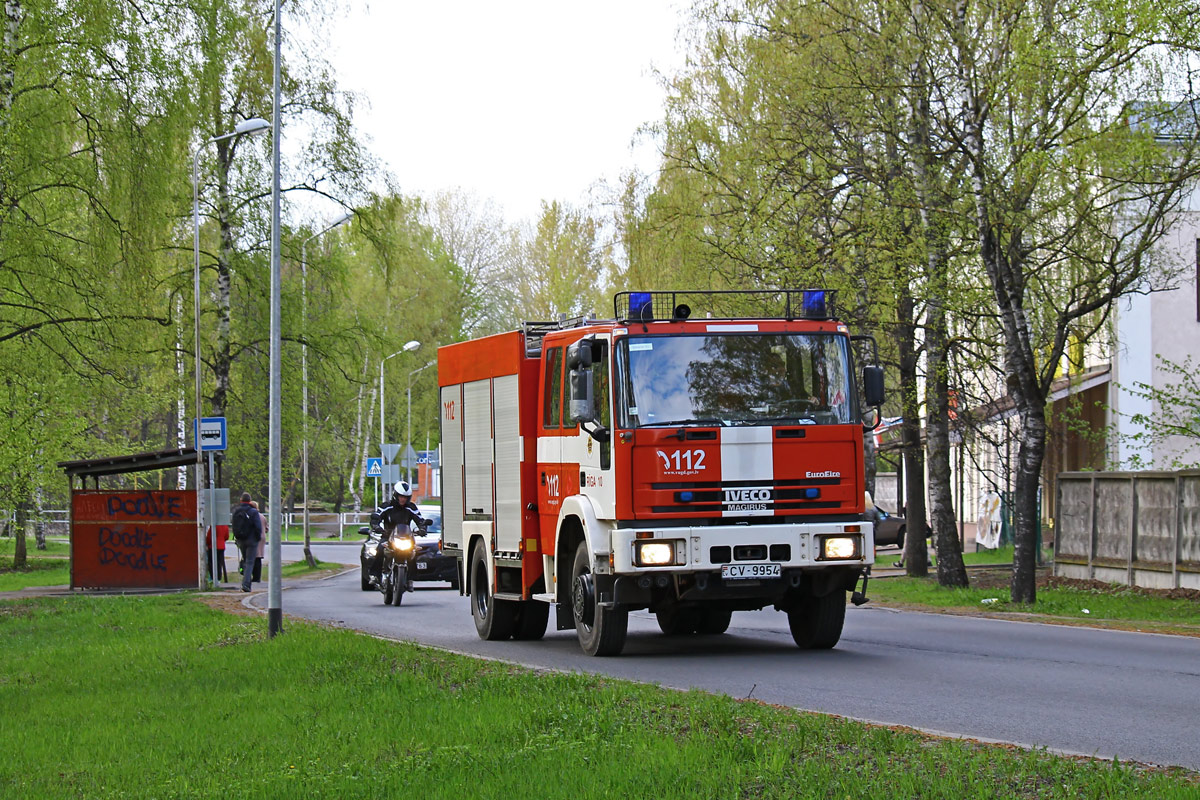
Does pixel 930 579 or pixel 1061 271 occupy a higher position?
pixel 1061 271

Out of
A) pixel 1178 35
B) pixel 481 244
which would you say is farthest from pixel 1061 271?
pixel 481 244

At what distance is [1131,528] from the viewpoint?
2447 centimetres

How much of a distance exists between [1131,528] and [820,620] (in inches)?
446

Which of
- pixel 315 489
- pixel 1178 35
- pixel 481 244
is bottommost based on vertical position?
pixel 315 489

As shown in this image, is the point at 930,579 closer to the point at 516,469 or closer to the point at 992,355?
the point at 992,355

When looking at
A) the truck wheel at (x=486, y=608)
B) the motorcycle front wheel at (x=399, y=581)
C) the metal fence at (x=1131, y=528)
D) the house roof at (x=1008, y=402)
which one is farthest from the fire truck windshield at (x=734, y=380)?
the house roof at (x=1008, y=402)

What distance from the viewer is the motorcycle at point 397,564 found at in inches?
977

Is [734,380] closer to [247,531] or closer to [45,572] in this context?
[247,531]

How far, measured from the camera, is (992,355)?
2623 centimetres

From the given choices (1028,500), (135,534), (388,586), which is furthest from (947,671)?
(135,534)

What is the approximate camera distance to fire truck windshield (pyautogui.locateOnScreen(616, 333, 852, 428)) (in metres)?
13.8

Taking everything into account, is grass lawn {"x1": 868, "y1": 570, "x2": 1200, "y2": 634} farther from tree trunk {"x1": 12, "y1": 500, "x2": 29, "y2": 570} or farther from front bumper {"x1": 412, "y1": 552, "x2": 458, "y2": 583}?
tree trunk {"x1": 12, "y1": 500, "x2": 29, "y2": 570}

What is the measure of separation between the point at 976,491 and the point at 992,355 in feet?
77.6

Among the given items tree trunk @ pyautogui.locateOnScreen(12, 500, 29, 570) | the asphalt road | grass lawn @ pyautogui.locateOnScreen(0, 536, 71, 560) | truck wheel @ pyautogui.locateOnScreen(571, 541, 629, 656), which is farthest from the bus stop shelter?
grass lawn @ pyautogui.locateOnScreen(0, 536, 71, 560)
